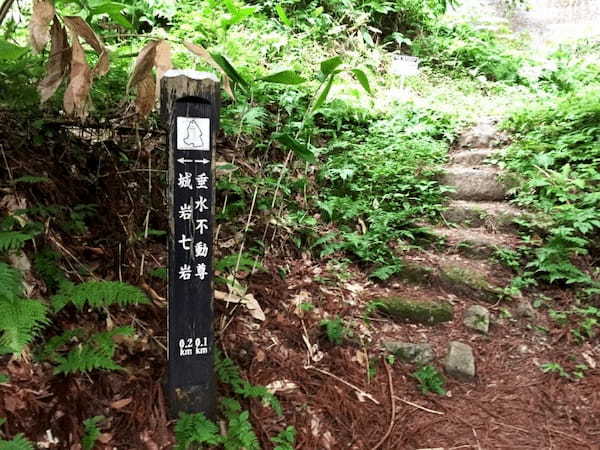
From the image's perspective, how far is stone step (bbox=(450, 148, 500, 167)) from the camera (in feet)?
18.3

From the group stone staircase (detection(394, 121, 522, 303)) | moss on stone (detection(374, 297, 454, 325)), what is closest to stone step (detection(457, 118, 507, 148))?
stone staircase (detection(394, 121, 522, 303))

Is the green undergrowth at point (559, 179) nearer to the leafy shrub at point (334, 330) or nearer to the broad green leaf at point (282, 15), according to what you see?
the leafy shrub at point (334, 330)

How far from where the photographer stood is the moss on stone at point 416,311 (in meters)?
3.68

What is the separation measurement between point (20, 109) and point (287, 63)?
435 centimetres

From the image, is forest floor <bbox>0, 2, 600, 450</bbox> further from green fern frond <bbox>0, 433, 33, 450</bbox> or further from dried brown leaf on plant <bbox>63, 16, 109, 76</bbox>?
dried brown leaf on plant <bbox>63, 16, 109, 76</bbox>

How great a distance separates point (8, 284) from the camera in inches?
74.0

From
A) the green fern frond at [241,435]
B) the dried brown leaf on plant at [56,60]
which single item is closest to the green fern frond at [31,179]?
the dried brown leaf on plant at [56,60]

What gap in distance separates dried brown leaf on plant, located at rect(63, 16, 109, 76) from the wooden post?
26 cm

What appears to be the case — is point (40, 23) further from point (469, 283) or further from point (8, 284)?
point (469, 283)

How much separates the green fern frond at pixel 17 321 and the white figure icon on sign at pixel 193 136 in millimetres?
973

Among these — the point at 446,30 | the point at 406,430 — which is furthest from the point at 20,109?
the point at 446,30

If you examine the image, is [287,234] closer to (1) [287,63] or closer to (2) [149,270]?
(2) [149,270]

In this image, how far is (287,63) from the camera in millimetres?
6434

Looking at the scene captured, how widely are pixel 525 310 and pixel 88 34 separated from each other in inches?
144
